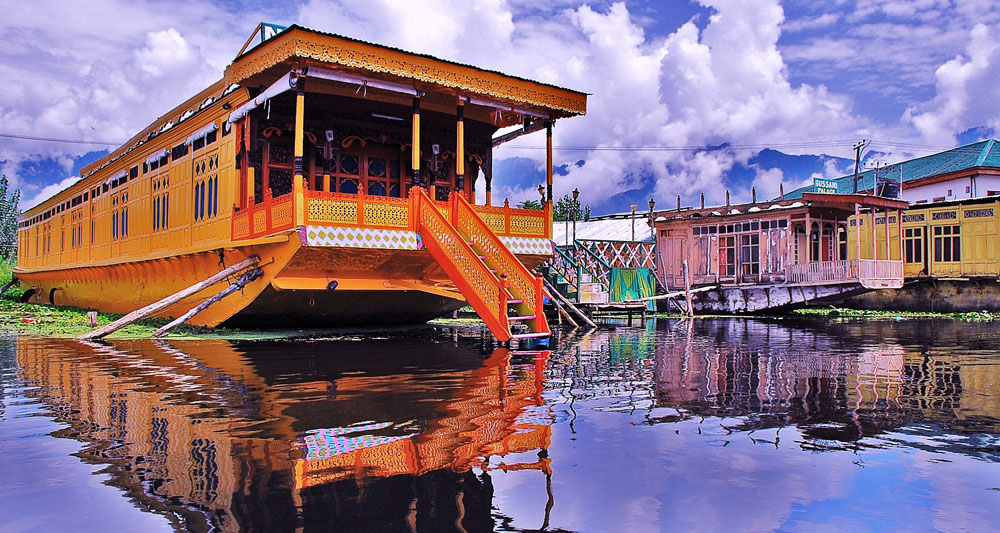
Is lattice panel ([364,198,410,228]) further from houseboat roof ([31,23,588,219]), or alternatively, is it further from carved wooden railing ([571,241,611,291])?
carved wooden railing ([571,241,611,291])

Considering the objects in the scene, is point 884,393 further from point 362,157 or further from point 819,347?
point 362,157

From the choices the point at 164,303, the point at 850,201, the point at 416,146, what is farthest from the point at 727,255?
the point at 164,303

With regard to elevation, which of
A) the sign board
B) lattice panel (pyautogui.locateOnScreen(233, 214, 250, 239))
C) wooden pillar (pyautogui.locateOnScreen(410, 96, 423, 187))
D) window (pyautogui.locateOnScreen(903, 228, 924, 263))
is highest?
the sign board

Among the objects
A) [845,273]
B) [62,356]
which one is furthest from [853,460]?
[845,273]

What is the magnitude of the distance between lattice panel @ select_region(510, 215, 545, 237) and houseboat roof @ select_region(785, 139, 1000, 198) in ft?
87.3

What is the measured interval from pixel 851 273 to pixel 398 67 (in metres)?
18.2

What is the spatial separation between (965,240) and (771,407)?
2832 cm

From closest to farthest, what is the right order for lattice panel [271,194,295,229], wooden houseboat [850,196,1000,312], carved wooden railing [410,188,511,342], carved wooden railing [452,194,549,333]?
carved wooden railing [410,188,511,342], carved wooden railing [452,194,549,333], lattice panel [271,194,295,229], wooden houseboat [850,196,1000,312]

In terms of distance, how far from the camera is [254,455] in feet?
14.7

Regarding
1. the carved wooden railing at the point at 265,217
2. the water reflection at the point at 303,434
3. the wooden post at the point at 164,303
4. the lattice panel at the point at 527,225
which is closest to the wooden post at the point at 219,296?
the wooden post at the point at 164,303

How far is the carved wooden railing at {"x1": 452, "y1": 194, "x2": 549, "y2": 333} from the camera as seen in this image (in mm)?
12414

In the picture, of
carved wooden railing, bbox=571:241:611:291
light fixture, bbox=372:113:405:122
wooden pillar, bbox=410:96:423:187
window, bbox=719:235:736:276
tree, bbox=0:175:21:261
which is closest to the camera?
wooden pillar, bbox=410:96:423:187

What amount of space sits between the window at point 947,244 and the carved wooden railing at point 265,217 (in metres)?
27.4

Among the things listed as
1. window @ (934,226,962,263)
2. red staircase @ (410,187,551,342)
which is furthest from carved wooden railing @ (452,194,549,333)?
window @ (934,226,962,263)
